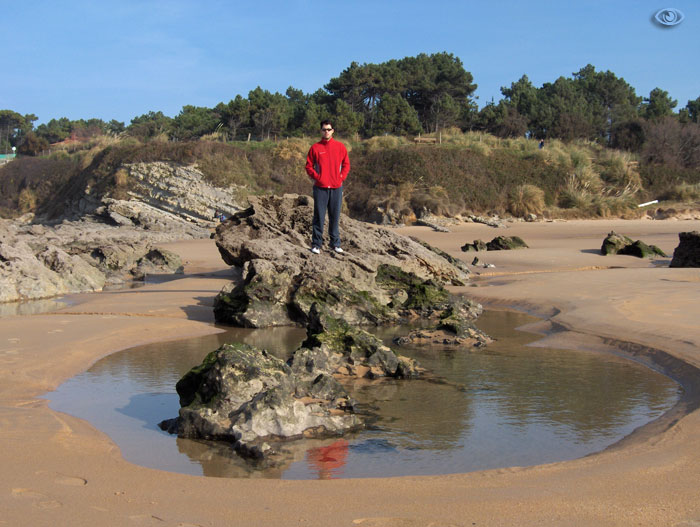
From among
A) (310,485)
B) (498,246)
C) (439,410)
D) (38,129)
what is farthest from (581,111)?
(38,129)

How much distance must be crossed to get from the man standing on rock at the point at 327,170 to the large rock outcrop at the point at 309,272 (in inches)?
30.6

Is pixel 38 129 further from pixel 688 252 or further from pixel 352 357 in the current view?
pixel 352 357

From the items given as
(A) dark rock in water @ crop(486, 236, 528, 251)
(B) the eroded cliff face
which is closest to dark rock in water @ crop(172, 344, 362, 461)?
(B) the eroded cliff face

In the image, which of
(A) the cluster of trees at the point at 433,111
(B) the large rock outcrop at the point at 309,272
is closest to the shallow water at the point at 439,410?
(B) the large rock outcrop at the point at 309,272

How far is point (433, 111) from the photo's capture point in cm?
5106

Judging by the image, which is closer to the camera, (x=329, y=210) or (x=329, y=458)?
(x=329, y=458)

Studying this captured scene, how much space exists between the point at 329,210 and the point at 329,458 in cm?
650

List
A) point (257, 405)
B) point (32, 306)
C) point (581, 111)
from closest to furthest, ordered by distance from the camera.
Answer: point (257, 405)
point (32, 306)
point (581, 111)

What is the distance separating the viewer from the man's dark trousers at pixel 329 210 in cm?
1022

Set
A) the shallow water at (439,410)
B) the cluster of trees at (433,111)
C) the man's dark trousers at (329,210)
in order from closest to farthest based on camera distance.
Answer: the shallow water at (439,410), the man's dark trousers at (329,210), the cluster of trees at (433,111)

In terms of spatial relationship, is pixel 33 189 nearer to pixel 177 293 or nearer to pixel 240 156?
pixel 240 156

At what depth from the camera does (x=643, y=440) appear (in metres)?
4.43

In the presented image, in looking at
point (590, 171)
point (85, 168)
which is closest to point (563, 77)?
point (590, 171)

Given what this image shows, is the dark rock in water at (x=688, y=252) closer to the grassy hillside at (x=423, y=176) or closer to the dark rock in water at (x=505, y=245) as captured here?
the dark rock in water at (x=505, y=245)
